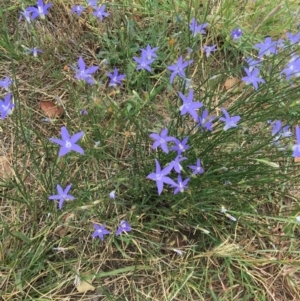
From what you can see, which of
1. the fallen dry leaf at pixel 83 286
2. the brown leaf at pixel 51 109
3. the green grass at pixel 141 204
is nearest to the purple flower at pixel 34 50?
the green grass at pixel 141 204

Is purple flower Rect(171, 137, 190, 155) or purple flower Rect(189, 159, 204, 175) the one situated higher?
purple flower Rect(171, 137, 190, 155)

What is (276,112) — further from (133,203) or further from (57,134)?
(57,134)

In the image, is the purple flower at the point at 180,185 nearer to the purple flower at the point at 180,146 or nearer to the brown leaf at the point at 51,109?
the purple flower at the point at 180,146

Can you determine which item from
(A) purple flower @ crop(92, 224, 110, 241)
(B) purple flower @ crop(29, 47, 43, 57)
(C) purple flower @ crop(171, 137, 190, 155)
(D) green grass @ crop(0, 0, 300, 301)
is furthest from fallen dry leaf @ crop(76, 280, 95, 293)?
(B) purple flower @ crop(29, 47, 43, 57)

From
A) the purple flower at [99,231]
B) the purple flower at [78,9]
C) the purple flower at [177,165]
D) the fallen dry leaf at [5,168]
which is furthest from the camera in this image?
the purple flower at [78,9]

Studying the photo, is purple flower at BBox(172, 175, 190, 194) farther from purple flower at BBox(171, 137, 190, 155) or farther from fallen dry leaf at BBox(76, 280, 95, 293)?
fallen dry leaf at BBox(76, 280, 95, 293)

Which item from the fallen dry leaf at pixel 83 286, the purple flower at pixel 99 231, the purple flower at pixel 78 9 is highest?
the purple flower at pixel 78 9
